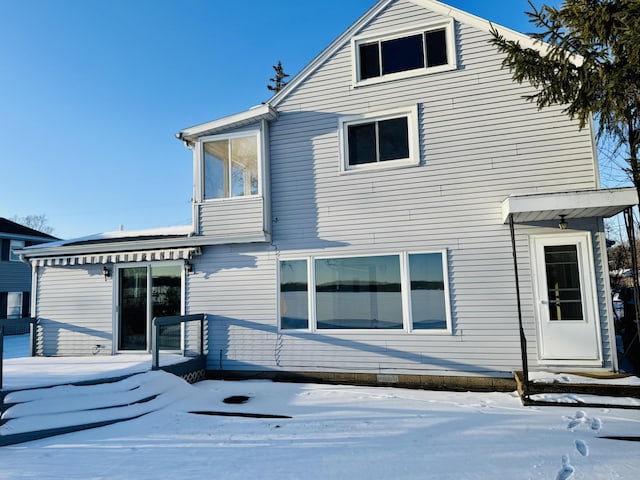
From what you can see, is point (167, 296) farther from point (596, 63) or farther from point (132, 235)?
point (596, 63)


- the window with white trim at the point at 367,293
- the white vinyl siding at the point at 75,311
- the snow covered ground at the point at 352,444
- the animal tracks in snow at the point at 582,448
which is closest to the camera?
the snow covered ground at the point at 352,444

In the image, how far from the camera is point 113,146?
22.1 m

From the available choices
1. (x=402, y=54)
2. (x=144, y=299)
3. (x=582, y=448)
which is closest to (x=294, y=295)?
(x=144, y=299)

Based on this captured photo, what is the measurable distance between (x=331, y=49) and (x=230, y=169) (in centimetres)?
355

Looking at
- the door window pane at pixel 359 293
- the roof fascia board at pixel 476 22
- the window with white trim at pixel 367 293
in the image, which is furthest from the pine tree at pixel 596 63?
the door window pane at pixel 359 293

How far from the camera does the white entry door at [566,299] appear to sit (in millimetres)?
6688

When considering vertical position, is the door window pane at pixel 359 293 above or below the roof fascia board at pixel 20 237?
below

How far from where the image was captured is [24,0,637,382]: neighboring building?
7.03 m

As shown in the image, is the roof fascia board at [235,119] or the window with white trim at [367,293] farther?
the roof fascia board at [235,119]

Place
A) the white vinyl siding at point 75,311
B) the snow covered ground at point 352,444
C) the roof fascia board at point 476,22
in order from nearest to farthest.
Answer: the snow covered ground at point 352,444
the roof fascia board at point 476,22
the white vinyl siding at point 75,311

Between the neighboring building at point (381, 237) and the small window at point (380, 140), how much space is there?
0.03m

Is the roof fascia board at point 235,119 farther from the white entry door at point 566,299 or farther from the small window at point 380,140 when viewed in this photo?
the white entry door at point 566,299

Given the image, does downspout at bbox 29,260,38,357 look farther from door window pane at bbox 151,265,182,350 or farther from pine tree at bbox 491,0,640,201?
pine tree at bbox 491,0,640,201

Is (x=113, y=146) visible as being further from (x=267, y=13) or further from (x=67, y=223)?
(x=67, y=223)
